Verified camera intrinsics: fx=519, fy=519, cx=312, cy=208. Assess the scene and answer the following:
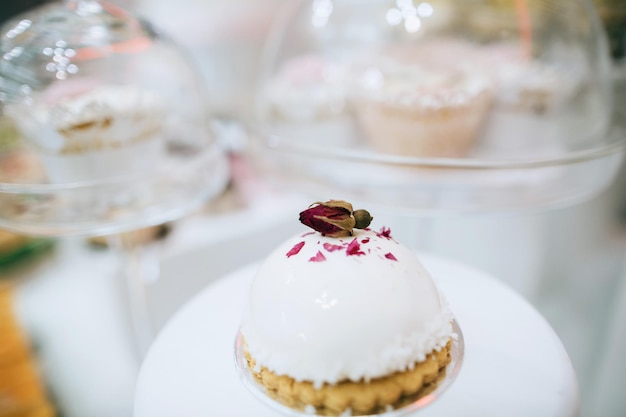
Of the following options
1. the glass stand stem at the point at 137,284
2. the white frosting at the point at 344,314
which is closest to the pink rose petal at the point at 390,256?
the white frosting at the point at 344,314

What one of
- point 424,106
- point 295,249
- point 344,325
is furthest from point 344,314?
point 424,106

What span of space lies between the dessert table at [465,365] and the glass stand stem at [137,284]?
1.52ft

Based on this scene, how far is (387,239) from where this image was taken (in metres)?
0.66

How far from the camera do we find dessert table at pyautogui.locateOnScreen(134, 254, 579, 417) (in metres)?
0.58

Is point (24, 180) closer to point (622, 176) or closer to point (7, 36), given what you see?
point (7, 36)

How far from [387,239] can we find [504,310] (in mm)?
207

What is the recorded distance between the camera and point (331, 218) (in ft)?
2.06

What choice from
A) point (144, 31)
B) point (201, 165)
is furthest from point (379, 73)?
point (144, 31)

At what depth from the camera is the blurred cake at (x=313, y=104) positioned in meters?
1.25

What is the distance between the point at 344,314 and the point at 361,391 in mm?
86

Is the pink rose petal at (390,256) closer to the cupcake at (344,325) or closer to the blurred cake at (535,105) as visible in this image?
the cupcake at (344,325)

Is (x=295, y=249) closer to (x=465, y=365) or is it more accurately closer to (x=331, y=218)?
(x=331, y=218)

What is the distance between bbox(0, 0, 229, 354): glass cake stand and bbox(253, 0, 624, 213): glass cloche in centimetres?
26

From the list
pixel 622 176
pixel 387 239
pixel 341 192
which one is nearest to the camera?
pixel 387 239
